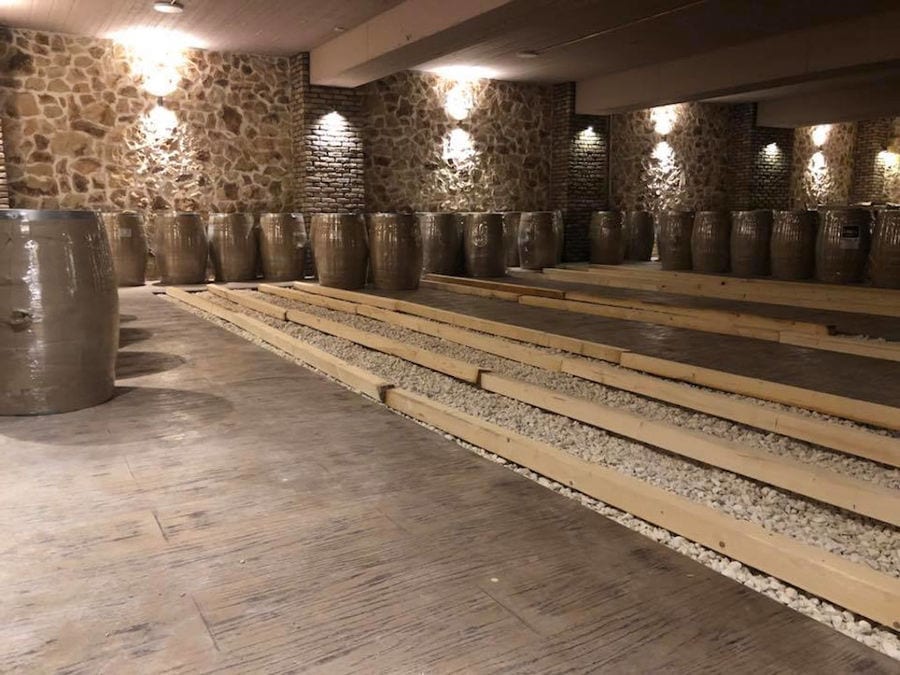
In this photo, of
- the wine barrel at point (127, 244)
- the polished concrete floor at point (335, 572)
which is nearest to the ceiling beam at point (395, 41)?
the wine barrel at point (127, 244)

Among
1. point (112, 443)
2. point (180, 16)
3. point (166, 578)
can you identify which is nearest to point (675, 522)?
point (166, 578)

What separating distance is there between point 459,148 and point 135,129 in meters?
4.97

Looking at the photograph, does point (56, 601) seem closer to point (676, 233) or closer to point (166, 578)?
point (166, 578)

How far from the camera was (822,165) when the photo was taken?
17.0m

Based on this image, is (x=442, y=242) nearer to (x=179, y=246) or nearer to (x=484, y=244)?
(x=484, y=244)

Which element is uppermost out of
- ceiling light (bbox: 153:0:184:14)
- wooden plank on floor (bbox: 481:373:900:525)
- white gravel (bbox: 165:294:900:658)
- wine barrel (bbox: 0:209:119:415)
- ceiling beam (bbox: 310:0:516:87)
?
ceiling light (bbox: 153:0:184:14)

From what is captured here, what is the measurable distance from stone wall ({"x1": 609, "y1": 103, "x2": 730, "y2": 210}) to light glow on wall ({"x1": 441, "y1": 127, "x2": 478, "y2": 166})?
292cm

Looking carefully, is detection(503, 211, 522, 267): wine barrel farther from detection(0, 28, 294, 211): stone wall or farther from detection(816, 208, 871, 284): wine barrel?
detection(816, 208, 871, 284): wine barrel

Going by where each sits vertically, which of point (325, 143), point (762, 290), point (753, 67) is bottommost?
point (762, 290)

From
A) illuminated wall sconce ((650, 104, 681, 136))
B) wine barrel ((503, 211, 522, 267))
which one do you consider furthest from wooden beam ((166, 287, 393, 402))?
illuminated wall sconce ((650, 104, 681, 136))

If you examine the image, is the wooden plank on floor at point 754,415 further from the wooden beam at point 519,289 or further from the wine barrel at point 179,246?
the wine barrel at point 179,246

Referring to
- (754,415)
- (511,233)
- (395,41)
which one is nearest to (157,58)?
(395,41)

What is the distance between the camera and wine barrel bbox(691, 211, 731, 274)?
31.0 feet

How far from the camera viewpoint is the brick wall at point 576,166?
12570mm
